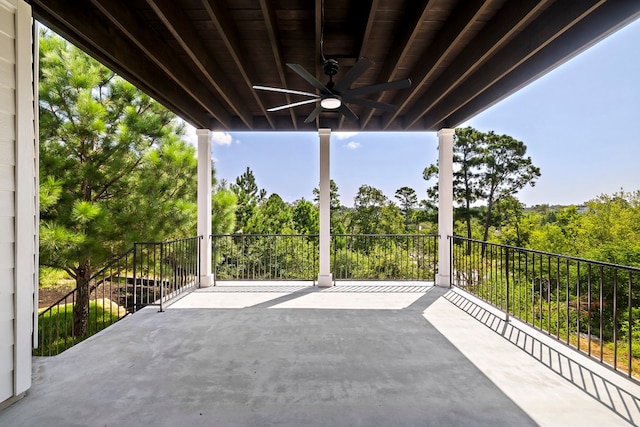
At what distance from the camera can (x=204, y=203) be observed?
205 inches

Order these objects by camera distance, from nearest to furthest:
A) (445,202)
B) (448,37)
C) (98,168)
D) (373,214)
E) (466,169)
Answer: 1. (448,37)
2. (445,202)
3. (98,168)
4. (466,169)
5. (373,214)

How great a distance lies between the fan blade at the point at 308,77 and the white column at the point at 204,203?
9.79ft

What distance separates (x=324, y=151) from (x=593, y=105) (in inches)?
949

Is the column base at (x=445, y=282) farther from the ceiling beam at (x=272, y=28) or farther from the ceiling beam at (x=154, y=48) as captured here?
the ceiling beam at (x=154, y=48)

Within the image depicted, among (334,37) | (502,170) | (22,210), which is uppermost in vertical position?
(502,170)

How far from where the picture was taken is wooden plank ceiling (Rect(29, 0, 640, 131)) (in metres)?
2.38

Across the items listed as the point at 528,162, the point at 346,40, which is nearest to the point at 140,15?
the point at 346,40

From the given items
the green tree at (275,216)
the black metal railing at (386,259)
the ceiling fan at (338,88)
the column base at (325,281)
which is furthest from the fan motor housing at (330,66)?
the green tree at (275,216)

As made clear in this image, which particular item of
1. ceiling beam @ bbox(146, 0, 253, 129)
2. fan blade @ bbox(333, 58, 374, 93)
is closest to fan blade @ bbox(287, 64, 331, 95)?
fan blade @ bbox(333, 58, 374, 93)

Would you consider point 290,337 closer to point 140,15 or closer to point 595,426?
point 595,426

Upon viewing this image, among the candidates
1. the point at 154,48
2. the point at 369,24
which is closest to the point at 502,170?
the point at 369,24

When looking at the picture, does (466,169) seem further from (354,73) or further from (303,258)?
(354,73)

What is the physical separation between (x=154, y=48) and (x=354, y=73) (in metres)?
1.86

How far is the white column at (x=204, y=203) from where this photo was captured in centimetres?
514
